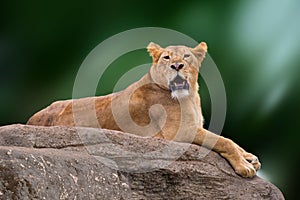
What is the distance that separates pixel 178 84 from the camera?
4297 mm

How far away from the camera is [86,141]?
138 inches

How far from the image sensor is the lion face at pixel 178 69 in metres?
4.25

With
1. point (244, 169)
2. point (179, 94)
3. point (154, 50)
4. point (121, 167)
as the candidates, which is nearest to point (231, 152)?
point (244, 169)

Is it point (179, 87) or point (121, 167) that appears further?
point (179, 87)

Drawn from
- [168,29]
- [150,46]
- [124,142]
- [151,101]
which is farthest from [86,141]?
[168,29]

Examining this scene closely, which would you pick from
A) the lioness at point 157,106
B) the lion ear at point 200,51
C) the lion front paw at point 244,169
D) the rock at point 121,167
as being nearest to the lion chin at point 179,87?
the lioness at point 157,106

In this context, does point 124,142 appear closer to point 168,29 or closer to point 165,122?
point 165,122

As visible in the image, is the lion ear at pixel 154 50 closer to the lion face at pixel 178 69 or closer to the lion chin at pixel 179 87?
the lion face at pixel 178 69

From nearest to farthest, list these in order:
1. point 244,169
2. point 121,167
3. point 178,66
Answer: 1. point 121,167
2. point 244,169
3. point 178,66

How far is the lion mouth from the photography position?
4273 mm

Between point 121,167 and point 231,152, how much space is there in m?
0.81

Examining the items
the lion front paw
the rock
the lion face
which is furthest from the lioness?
the rock

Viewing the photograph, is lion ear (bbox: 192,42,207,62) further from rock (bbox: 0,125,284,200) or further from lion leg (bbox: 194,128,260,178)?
rock (bbox: 0,125,284,200)

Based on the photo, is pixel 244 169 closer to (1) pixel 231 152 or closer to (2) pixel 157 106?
(1) pixel 231 152
